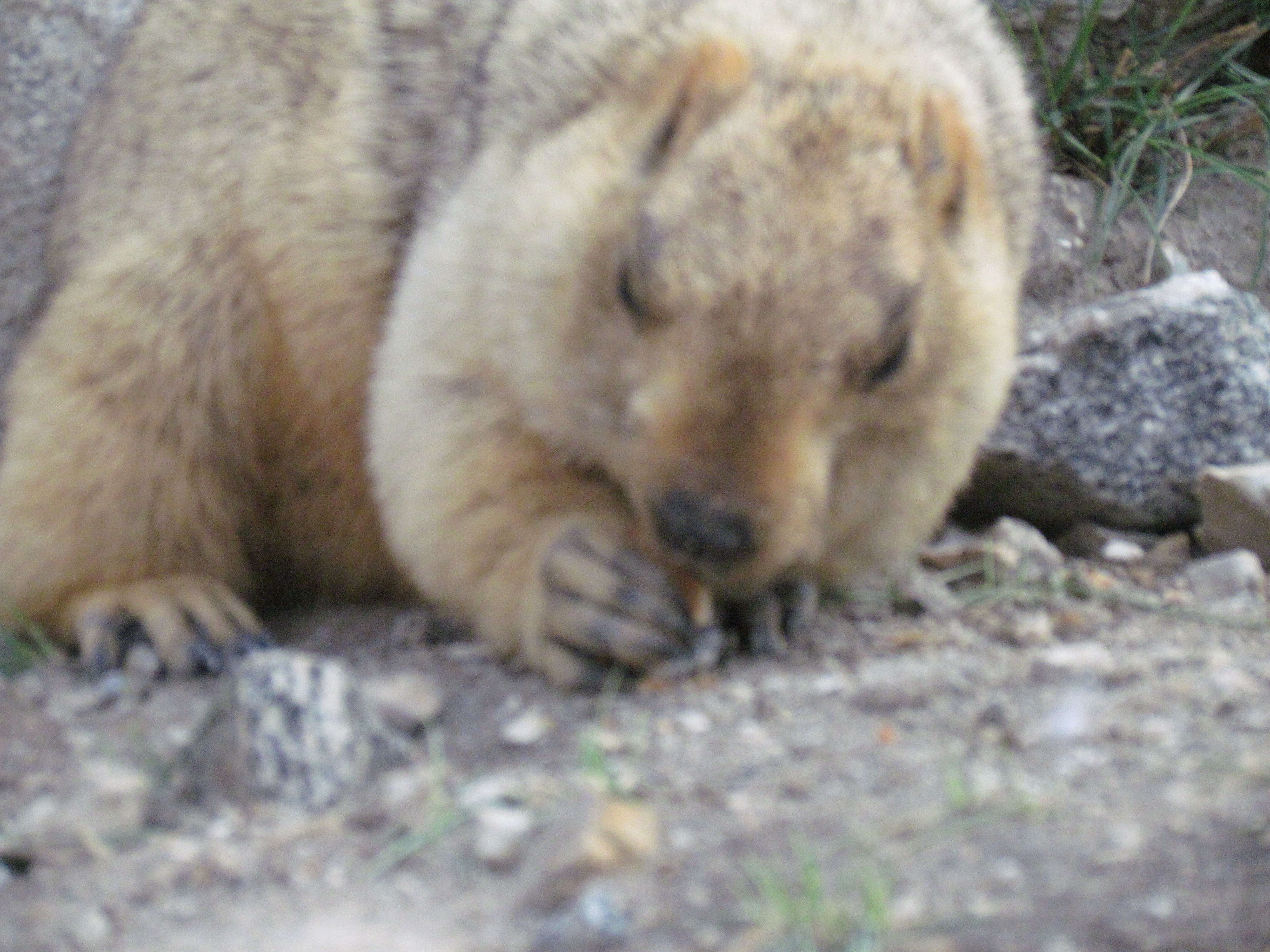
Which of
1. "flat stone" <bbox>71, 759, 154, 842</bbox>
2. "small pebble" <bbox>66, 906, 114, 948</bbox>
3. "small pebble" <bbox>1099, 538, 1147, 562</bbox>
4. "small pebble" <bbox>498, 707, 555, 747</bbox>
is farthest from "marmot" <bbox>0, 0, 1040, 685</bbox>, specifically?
"small pebble" <bbox>66, 906, 114, 948</bbox>

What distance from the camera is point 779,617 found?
166 inches

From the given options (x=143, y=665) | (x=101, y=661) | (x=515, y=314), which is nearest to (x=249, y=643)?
(x=143, y=665)

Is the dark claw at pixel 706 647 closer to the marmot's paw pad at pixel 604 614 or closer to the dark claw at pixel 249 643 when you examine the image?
the marmot's paw pad at pixel 604 614

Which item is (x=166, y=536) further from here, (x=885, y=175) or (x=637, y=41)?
(x=885, y=175)

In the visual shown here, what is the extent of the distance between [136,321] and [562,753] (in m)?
2.02

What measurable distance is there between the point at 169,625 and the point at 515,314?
144 cm

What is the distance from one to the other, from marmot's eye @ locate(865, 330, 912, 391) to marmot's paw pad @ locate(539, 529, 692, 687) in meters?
0.72

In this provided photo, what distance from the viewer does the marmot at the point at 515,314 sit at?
3.36 meters

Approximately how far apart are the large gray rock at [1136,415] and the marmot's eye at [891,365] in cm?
207

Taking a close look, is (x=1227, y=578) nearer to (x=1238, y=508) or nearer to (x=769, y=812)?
(x=1238, y=508)

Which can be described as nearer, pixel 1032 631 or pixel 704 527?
pixel 704 527

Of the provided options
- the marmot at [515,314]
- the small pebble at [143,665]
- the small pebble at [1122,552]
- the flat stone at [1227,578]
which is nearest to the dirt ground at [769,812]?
the small pebble at [143,665]

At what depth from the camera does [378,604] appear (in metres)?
5.06

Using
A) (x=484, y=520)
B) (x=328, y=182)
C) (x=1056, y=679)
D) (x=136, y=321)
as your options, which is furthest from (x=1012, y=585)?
(x=136, y=321)
